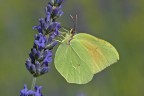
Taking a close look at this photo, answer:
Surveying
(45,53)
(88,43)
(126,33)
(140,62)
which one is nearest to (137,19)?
(126,33)

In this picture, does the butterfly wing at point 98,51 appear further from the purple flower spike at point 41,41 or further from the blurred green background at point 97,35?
the blurred green background at point 97,35

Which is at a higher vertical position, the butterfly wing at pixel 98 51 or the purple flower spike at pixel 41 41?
the purple flower spike at pixel 41 41

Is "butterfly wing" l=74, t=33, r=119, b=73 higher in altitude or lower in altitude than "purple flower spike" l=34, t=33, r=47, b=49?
lower

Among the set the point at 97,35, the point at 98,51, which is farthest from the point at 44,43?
the point at 97,35

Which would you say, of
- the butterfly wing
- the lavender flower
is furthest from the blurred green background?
the lavender flower

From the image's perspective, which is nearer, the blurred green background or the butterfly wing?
the butterfly wing

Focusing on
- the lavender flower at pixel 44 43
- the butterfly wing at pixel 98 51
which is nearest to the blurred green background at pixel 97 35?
the butterfly wing at pixel 98 51

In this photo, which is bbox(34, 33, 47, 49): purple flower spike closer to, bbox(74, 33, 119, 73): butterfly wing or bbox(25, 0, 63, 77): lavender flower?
bbox(25, 0, 63, 77): lavender flower
